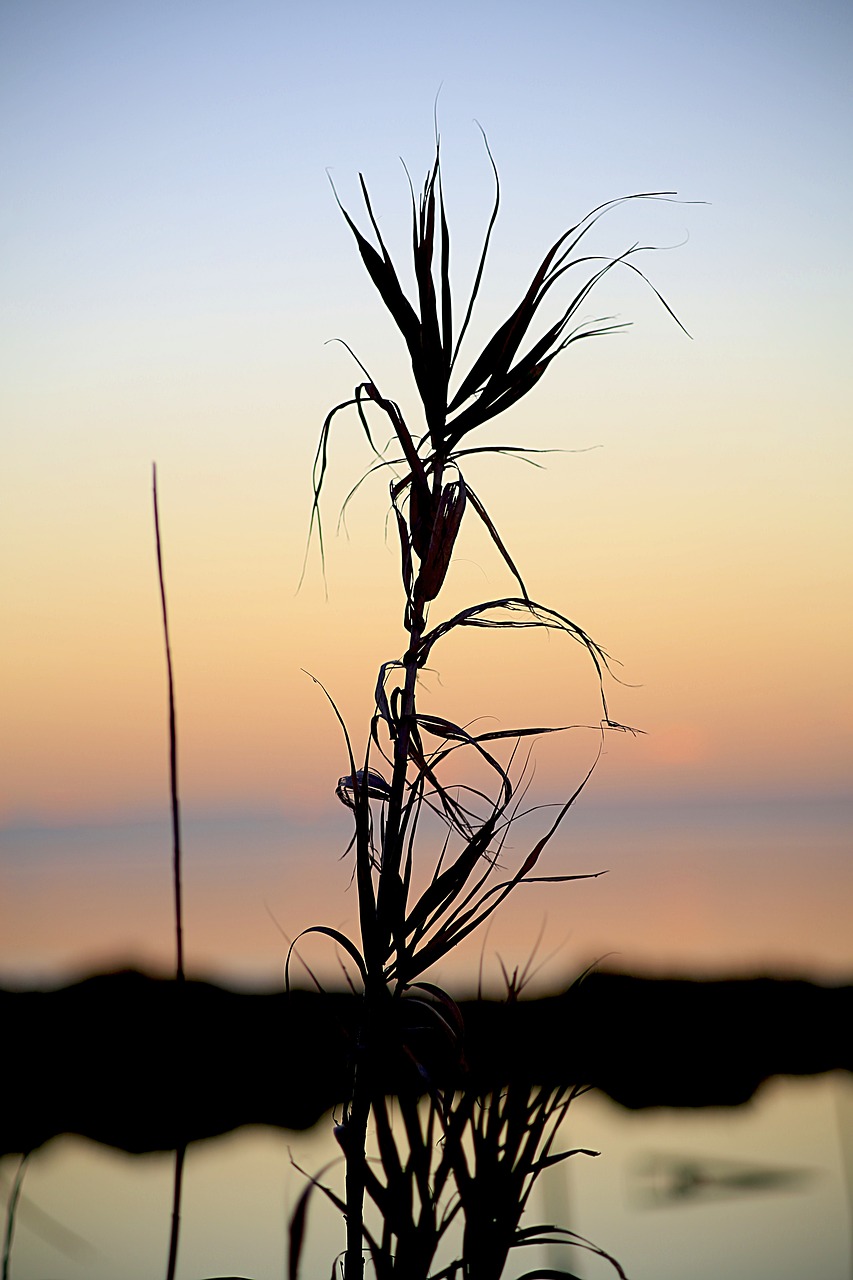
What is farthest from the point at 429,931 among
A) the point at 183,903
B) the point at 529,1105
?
the point at 183,903

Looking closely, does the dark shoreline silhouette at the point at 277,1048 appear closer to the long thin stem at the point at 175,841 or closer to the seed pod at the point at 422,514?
the seed pod at the point at 422,514

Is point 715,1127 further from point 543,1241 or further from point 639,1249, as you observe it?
point 543,1241

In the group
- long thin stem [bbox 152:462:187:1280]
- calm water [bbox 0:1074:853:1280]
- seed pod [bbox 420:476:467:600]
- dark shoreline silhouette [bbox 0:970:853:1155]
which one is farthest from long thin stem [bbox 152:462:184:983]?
dark shoreline silhouette [bbox 0:970:853:1155]

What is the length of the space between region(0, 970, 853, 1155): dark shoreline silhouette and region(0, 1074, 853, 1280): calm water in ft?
0.83

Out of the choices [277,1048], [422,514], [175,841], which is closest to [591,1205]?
[277,1048]

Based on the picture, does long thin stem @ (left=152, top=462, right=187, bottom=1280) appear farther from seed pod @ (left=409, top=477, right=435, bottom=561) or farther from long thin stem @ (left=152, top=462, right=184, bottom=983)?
seed pod @ (left=409, top=477, right=435, bottom=561)

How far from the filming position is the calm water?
3436mm

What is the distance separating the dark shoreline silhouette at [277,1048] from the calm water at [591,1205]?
0.83 feet

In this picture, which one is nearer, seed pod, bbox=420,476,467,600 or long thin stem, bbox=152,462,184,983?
long thin stem, bbox=152,462,184,983

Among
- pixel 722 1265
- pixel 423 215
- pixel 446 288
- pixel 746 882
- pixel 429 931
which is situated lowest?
pixel 722 1265

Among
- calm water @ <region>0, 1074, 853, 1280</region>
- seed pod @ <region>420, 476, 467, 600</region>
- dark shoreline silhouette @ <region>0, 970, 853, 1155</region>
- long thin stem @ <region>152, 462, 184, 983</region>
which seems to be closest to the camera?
long thin stem @ <region>152, 462, 184, 983</region>

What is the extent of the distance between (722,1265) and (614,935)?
4.66 metres

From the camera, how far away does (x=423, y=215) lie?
1.46m

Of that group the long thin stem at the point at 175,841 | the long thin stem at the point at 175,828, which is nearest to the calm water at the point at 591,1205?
the long thin stem at the point at 175,841
